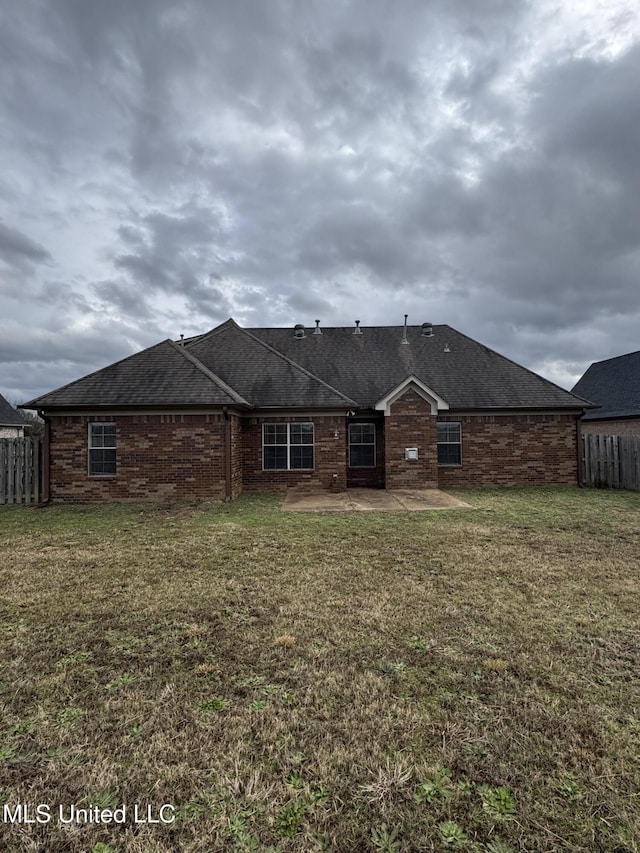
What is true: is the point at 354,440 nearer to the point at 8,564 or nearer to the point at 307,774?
the point at 8,564

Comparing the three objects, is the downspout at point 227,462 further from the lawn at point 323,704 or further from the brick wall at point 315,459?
the lawn at point 323,704

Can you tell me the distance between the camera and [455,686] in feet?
10.5

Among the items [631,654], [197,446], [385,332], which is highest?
[385,332]

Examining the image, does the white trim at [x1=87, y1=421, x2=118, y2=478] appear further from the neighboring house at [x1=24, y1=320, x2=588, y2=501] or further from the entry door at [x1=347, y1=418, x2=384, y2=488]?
the entry door at [x1=347, y1=418, x2=384, y2=488]

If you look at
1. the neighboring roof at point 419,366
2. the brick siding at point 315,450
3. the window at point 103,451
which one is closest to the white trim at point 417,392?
the brick siding at point 315,450

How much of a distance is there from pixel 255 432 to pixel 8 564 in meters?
8.72

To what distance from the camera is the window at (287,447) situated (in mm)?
14523

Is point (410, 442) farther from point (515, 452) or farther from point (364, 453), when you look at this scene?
point (515, 452)

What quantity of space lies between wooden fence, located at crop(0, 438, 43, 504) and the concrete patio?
7682 millimetres

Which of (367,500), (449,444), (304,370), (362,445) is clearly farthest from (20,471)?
(449,444)

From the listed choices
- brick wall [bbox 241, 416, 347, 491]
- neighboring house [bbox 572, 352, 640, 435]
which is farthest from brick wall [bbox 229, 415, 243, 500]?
neighboring house [bbox 572, 352, 640, 435]

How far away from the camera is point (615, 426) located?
933 inches

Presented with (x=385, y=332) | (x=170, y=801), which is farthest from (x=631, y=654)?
(x=385, y=332)

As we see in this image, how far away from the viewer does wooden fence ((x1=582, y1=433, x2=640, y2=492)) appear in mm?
14156
